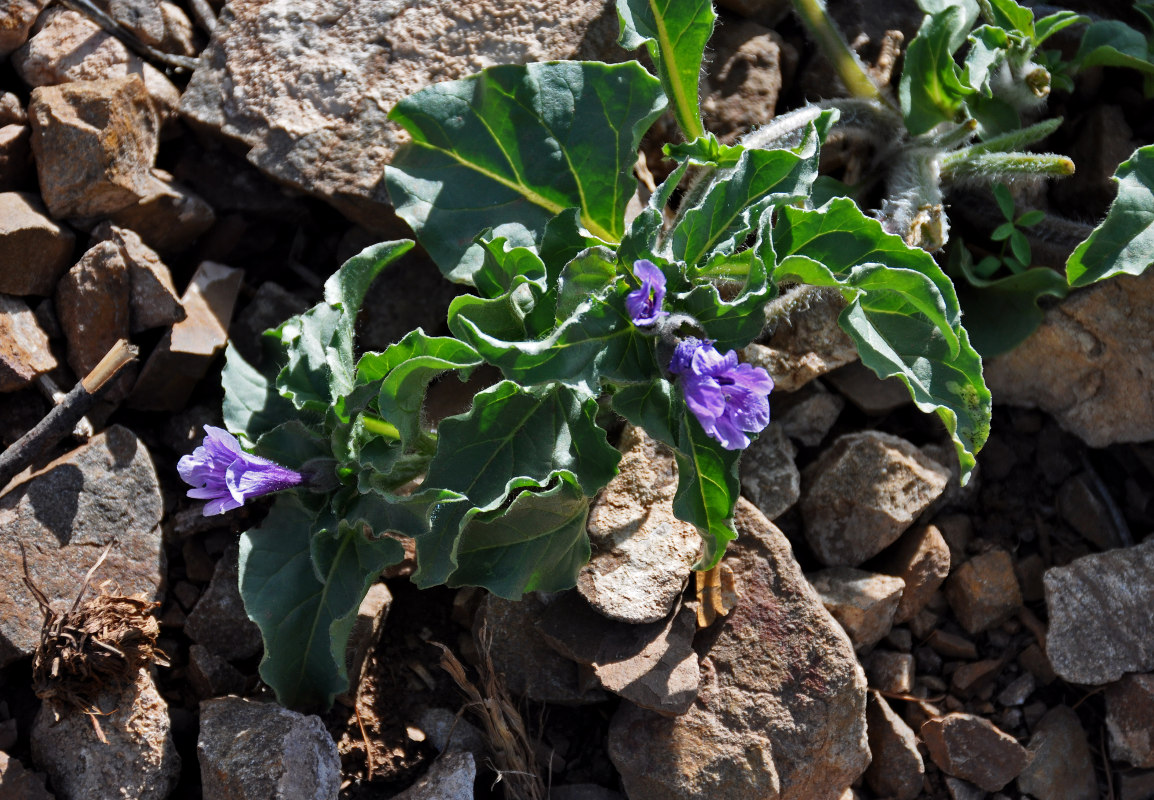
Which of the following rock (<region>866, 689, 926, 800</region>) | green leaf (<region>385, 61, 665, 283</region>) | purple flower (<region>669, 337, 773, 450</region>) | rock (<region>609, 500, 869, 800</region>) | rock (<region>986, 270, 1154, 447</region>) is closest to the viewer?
purple flower (<region>669, 337, 773, 450</region>)

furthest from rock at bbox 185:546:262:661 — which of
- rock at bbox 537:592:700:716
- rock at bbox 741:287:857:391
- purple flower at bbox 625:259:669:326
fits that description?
rock at bbox 741:287:857:391

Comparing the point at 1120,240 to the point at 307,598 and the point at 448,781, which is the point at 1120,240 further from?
the point at 307,598

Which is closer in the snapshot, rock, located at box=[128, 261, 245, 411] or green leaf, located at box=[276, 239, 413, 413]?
green leaf, located at box=[276, 239, 413, 413]

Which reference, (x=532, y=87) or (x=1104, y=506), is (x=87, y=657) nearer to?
(x=532, y=87)

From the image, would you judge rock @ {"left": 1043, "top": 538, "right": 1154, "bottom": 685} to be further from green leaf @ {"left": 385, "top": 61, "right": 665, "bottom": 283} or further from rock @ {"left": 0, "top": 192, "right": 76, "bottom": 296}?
rock @ {"left": 0, "top": 192, "right": 76, "bottom": 296}

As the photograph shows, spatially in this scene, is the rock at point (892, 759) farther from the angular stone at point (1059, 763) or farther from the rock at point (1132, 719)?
the rock at point (1132, 719)

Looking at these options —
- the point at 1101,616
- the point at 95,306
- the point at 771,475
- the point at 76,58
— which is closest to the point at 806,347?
the point at 771,475

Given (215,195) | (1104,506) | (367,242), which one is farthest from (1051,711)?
(215,195)
